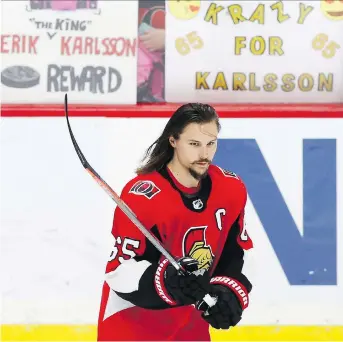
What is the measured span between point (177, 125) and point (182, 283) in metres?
0.36

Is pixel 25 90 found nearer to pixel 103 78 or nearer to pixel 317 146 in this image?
pixel 103 78

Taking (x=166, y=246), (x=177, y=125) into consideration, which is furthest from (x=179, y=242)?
(x=177, y=125)

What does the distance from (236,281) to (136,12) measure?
44.7 inches

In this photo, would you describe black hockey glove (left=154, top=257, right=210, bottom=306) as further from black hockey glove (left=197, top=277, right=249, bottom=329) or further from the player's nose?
the player's nose

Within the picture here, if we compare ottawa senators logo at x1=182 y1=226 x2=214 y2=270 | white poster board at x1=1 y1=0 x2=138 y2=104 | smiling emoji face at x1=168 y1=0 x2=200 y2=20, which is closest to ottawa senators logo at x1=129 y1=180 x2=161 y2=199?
ottawa senators logo at x1=182 y1=226 x2=214 y2=270

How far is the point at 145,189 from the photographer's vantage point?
5.86 ft

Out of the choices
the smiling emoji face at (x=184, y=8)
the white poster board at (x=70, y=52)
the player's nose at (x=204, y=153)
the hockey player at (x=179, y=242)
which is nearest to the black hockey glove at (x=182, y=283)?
the hockey player at (x=179, y=242)

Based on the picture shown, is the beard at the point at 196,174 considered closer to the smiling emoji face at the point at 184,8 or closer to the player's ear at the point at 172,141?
the player's ear at the point at 172,141

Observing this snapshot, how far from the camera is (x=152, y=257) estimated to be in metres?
1.77

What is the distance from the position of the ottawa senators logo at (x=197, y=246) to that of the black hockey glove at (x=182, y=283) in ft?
0.33

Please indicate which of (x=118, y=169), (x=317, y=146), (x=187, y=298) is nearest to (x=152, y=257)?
(x=187, y=298)

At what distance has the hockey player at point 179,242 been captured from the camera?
1713 mm

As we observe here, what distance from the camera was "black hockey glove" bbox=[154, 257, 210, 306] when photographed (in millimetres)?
1639

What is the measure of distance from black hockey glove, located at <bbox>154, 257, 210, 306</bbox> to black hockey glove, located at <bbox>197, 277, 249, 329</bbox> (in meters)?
0.04
